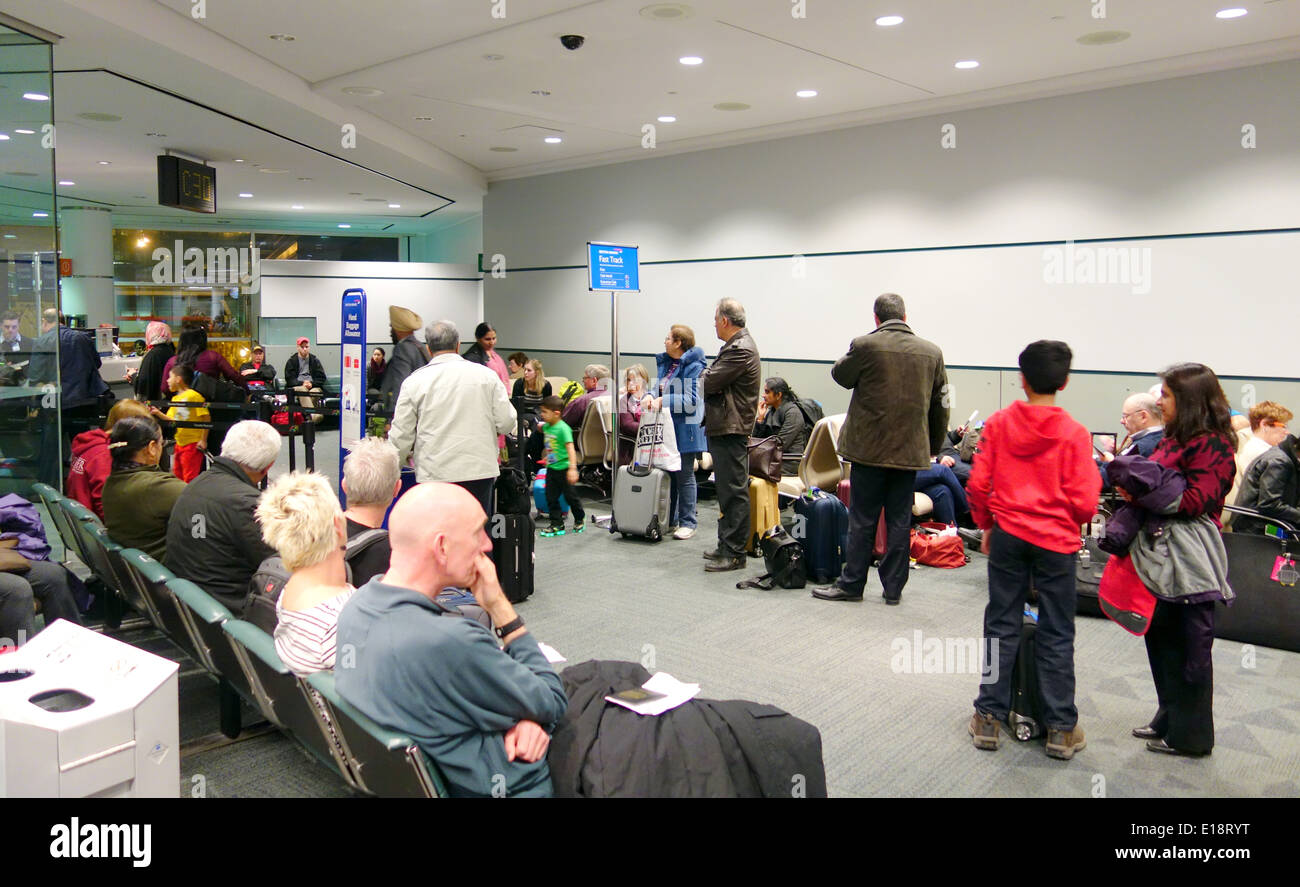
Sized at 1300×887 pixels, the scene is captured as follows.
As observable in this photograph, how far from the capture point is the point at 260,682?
289cm

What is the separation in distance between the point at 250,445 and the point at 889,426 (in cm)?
325

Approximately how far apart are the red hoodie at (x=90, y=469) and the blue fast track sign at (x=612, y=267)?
3.72m

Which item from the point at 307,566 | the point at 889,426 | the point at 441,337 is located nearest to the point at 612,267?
the point at 441,337

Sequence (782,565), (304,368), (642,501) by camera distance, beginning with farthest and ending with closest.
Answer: (304,368)
(642,501)
(782,565)

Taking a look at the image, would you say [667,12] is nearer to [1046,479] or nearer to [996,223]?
[996,223]

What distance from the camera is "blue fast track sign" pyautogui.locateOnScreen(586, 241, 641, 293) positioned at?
25.2 ft

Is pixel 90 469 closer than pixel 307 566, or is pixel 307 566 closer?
pixel 307 566

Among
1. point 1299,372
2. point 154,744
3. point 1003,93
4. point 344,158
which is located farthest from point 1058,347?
point 344,158

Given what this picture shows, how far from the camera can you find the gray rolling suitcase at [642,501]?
700 cm

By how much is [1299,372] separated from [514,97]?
6660mm

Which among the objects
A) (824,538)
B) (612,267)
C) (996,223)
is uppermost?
(996,223)
